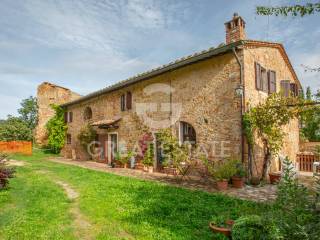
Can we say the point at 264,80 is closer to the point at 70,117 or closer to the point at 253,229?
the point at 253,229

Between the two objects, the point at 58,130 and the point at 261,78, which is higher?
the point at 261,78

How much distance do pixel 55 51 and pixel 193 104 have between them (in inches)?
326

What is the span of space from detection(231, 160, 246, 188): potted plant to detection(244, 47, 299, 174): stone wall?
1216 millimetres

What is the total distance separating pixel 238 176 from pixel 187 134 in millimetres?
3267

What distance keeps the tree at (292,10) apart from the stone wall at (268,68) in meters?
5.05

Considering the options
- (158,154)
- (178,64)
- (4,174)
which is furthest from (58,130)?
(178,64)

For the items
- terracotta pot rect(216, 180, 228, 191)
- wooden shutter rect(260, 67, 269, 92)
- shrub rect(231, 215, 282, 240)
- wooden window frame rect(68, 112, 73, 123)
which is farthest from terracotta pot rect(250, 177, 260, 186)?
wooden window frame rect(68, 112, 73, 123)

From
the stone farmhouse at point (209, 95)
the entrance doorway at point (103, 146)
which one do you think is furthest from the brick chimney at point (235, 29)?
the entrance doorway at point (103, 146)

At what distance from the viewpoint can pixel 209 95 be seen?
9.74 m

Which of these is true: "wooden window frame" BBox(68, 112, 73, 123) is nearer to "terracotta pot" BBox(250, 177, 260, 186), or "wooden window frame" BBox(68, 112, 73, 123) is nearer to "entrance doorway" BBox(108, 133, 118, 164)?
"entrance doorway" BBox(108, 133, 118, 164)

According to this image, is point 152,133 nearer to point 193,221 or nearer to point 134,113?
point 134,113

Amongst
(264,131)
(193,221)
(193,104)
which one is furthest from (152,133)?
(193,221)

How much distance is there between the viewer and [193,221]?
4805mm

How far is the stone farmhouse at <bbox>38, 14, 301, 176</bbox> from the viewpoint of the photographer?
8.94 m
